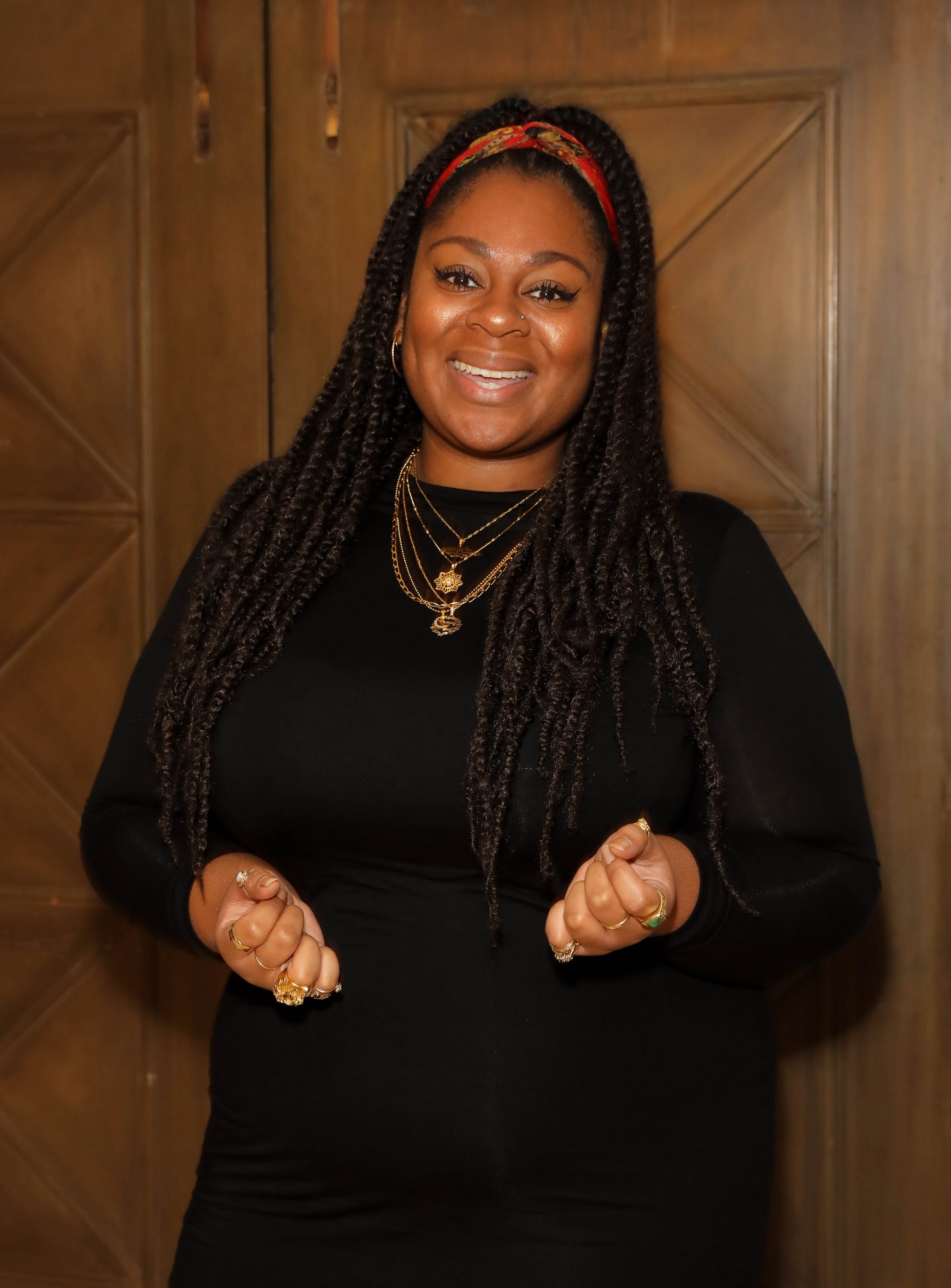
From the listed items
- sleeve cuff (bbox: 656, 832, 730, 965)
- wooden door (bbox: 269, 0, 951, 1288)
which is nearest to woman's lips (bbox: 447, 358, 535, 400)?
sleeve cuff (bbox: 656, 832, 730, 965)

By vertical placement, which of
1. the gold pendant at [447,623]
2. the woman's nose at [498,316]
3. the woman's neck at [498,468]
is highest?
the woman's nose at [498,316]

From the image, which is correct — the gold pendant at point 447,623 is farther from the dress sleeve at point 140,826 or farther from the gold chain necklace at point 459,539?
the dress sleeve at point 140,826

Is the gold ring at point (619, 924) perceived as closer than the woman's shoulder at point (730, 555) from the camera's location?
Yes

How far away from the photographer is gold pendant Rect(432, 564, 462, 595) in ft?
5.63

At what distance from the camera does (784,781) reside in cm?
161

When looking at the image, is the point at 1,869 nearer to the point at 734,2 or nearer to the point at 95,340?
the point at 95,340

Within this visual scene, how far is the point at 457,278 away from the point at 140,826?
2.69 ft

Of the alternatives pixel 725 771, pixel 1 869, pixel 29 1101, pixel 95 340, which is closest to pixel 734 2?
pixel 95 340

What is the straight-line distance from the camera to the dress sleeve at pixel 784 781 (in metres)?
1.57

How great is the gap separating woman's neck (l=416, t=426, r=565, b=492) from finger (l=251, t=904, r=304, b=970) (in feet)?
2.25

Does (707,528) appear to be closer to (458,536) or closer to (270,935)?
(458,536)

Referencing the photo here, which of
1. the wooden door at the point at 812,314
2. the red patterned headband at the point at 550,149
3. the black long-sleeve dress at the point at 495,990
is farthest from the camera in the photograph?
the wooden door at the point at 812,314

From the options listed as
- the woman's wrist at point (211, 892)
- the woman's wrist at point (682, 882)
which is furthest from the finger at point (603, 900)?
the woman's wrist at point (211, 892)

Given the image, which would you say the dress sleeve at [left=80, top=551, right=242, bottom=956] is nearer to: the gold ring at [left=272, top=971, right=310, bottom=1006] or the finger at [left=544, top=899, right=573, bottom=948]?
the gold ring at [left=272, top=971, right=310, bottom=1006]
